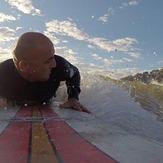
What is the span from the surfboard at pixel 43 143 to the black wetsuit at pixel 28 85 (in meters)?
0.92

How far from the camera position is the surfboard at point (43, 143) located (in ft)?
6.28

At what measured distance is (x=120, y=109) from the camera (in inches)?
182

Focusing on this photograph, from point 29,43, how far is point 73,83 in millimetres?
876

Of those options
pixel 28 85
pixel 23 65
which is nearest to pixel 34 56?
pixel 23 65

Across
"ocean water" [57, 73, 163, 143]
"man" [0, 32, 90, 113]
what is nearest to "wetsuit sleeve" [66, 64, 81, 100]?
"man" [0, 32, 90, 113]

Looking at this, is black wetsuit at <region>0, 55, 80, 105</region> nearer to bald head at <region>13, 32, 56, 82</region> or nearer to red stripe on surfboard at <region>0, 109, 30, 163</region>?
bald head at <region>13, 32, 56, 82</region>

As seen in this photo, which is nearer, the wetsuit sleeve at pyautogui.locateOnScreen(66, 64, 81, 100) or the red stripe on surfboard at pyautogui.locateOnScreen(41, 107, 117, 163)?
the red stripe on surfboard at pyautogui.locateOnScreen(41, 107, 117, 163)

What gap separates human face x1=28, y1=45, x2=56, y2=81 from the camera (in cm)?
397

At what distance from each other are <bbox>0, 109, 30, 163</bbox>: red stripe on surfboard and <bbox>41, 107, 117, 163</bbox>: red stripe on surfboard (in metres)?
0.18

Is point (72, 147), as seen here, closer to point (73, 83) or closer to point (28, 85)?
point (28, 85)

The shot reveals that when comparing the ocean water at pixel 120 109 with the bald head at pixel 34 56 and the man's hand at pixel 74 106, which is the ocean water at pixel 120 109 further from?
the bald head at pixel 34 56

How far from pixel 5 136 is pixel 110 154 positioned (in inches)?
33.4

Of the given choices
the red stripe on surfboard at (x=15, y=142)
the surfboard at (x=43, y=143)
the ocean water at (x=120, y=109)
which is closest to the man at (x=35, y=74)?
the ocean water at (x=120, y=109)

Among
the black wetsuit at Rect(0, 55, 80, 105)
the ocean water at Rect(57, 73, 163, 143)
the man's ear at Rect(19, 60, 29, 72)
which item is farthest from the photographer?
the black wetsuit at Rect(0, 55, 80, 105)
